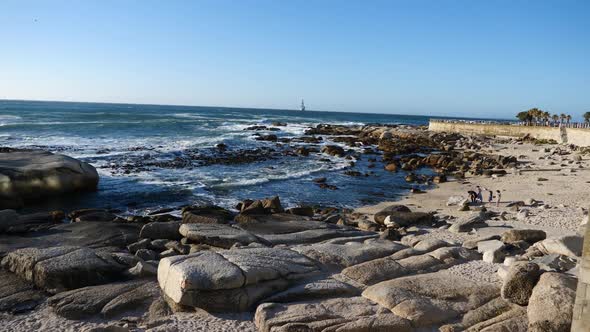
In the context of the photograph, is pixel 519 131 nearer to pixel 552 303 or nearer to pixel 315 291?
pixel 552 303

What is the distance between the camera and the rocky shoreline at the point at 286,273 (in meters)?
8.98

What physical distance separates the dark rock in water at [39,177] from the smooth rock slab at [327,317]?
656 inches

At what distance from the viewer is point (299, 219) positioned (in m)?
17.5

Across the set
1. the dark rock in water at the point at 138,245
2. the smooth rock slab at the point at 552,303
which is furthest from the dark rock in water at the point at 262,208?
the smooth rock slab at the point at 552,303

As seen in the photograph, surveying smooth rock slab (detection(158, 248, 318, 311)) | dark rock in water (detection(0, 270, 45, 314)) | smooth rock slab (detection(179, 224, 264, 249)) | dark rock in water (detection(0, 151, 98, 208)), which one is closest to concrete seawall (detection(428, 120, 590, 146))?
smooth rock slab (detection(179, 224, 264, 249))

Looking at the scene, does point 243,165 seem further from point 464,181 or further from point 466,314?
point 466,314

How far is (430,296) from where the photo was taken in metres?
9.91

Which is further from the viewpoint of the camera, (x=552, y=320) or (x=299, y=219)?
(x=299, y=219)

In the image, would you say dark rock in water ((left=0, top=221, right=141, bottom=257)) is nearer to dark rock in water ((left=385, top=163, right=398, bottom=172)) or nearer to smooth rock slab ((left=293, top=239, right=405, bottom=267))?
smooth rock slab ((left=293, top=239, right=405, bottom=267))

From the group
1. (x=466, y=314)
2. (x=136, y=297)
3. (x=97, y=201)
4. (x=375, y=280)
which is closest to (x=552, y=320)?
(x=466, y=314)

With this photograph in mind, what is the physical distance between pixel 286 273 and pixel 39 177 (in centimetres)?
1662

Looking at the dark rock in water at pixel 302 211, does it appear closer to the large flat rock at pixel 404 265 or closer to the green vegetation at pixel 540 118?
the large flat rock at pixel 404 265

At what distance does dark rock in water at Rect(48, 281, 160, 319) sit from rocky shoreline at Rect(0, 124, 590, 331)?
0.03 m

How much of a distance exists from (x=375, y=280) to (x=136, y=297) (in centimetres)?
570
